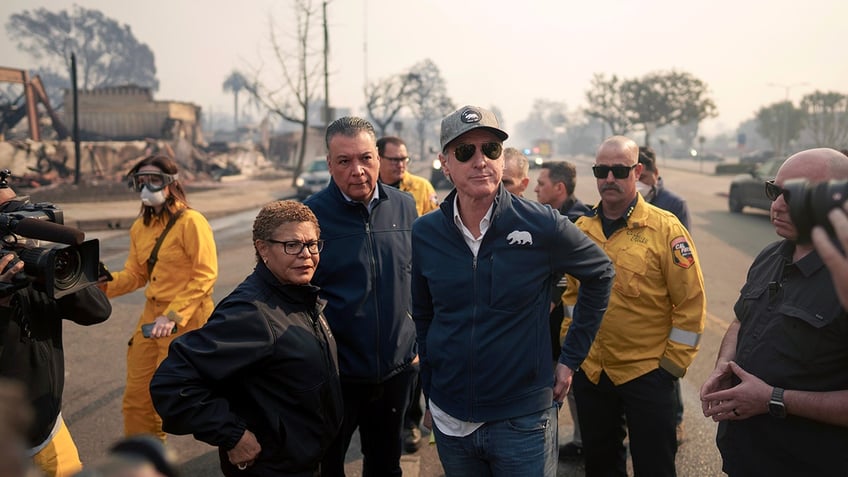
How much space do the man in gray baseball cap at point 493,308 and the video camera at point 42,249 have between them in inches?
58.9

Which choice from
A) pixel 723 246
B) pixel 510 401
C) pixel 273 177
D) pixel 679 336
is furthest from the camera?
pixel 273 177

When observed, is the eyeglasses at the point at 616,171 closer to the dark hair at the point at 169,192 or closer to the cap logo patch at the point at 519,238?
the cap logo patch at the point at 519,238

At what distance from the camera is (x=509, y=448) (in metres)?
2.26

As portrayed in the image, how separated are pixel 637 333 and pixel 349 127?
1850mm

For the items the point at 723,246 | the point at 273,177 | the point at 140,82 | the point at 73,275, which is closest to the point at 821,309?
the point at 73,275

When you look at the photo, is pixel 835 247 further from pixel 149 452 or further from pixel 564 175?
pixel 564 175

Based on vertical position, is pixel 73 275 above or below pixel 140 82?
below

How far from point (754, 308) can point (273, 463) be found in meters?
2.04

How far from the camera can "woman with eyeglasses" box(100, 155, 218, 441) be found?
3512 mm

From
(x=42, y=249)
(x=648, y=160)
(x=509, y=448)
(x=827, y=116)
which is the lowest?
(x=509, y=448)

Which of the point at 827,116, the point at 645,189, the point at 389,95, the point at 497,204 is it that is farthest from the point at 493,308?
the point at 827,116

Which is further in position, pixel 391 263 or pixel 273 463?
pixel 391 263

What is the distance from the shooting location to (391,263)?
3.04 meters

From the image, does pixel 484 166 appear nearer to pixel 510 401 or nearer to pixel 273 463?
pixel 510 401
